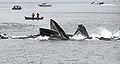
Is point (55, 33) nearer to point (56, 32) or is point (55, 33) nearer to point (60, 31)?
point (56, 32)

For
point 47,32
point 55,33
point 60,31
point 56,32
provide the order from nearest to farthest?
point 56,32
point 55,33
point 47,32
point 60,31

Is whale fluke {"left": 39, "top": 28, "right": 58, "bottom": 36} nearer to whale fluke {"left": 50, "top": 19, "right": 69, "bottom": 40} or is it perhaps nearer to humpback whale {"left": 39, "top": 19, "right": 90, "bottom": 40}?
humpback whale {"left": 39, "top": 19, "right": 90, "bottom": 40}

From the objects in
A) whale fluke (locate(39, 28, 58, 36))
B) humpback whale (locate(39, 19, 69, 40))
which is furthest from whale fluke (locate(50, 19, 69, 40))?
whale fluke (locate(39, 28, 58, 36))

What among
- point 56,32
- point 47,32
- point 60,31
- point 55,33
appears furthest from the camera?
point 60,31

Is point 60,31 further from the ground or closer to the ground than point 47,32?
further from the ground

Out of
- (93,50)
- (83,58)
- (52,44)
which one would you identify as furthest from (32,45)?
(83,58)

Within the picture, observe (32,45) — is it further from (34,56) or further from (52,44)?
(34,56)

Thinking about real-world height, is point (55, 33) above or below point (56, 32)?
below

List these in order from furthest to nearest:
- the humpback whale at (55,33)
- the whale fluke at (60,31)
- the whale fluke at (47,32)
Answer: the whale fluke at (60,31), the humpback whale at (55,33), the whale fluke at (47,32)

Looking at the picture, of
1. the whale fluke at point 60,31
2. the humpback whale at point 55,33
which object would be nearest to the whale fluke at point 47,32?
the humpback whale at point 55,33

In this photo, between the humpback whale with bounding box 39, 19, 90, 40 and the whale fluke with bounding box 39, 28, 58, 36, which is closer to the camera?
the whale fluke with bounding box 39, 28, 58, 36

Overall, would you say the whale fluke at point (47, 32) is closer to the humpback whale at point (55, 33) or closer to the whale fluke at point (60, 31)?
the humpback whale at point (55, 33)

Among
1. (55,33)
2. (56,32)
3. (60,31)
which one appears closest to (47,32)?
(55,33)

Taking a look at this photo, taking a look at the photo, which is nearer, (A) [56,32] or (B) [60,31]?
(A) [56,32]
